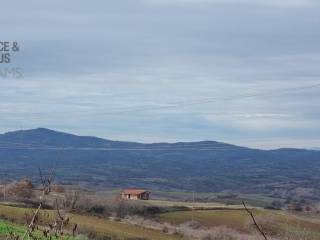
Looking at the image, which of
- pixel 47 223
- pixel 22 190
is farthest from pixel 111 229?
pixel 47 223

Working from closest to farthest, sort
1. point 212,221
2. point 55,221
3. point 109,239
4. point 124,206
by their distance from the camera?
point 55,221 → point 109,239 → point 212,221 → point 124,206

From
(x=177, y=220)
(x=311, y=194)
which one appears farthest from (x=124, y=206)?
(x=311, y=194)

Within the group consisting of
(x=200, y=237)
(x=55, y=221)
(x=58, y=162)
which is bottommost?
(x=200, y=237)

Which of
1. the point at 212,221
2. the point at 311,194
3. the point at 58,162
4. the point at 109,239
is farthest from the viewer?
the point at 311,194

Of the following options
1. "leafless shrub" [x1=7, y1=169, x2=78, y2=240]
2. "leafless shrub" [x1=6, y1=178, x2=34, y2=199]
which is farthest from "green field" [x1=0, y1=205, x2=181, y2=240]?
"leafless shrub" [x1=7, y1=169, x2=78, y2=240]

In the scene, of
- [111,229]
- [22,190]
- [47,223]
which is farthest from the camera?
[22,190]

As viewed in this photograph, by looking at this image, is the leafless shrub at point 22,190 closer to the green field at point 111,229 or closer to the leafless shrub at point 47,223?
the green field at point 111,229

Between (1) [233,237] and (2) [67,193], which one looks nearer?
Answer: (2) [67,193]

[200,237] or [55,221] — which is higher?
[55,221]

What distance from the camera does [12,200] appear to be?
268ft

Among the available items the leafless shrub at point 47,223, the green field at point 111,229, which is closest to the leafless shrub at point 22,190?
the green field at point 111,229

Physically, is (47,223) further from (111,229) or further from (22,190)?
(22,190)

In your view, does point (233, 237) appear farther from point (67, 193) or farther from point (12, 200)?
point (67, 193)

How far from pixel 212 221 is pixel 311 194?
106 metres
